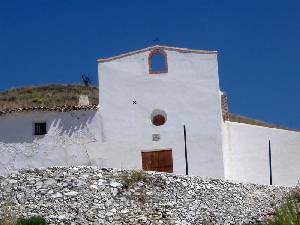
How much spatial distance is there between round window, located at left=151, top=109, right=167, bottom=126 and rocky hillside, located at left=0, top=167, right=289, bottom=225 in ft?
16.5

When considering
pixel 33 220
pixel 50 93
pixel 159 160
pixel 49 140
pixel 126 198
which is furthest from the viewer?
pixel 50 93

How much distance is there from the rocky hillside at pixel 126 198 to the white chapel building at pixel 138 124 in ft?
13.3

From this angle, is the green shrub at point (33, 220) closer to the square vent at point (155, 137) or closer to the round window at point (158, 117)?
the square vent at point (155, 137)

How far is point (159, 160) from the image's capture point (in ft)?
87.6

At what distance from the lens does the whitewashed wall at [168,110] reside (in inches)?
1043

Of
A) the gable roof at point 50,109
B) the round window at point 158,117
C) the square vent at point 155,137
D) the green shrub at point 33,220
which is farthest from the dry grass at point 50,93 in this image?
the green shrub at point 33,220

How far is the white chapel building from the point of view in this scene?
87.2 ft

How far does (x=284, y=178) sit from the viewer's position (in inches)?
1110

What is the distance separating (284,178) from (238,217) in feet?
28.6

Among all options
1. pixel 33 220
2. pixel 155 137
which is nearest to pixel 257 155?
pixel 155 137

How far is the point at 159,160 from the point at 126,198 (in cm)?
668

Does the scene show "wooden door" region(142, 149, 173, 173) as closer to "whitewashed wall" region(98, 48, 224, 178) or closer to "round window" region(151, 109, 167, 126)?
"whitewashed wall" region(98, 48, 224, 178)

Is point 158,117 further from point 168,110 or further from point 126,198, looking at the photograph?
point 126,198

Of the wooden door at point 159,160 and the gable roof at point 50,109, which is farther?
the gable roof at point 50,109
